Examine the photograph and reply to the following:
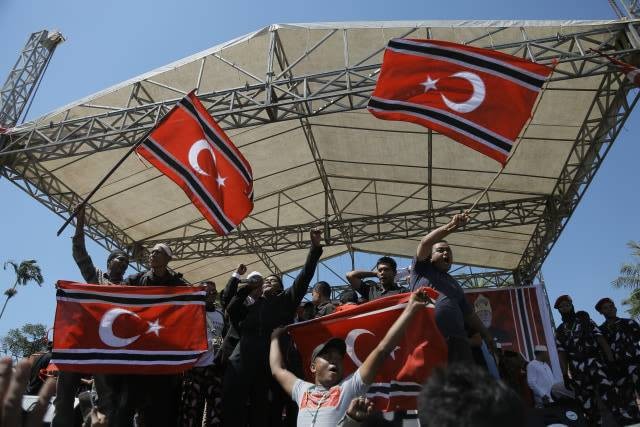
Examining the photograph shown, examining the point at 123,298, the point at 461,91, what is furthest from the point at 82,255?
the point at 461,91

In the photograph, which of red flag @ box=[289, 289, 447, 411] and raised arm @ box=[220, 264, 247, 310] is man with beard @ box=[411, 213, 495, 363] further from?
raised arm @ box=[220, 264, 247, 310]

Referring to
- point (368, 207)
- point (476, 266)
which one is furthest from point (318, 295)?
point (476, 266)

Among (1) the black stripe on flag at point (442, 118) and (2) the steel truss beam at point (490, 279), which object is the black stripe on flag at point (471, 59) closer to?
(1) the black stripe on flag at point (442, 118)

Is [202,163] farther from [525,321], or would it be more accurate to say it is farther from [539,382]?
[525,321]

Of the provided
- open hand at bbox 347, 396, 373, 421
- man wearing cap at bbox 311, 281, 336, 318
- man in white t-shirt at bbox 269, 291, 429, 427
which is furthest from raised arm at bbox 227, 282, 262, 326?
open hand at bbox 347, 396, 373, 421

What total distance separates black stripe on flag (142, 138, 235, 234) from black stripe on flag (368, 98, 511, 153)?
1762 mm

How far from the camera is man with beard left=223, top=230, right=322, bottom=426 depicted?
4043 mm

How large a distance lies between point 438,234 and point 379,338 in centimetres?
98

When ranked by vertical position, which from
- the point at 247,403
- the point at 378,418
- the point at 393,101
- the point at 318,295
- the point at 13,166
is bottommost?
the point at 378,418

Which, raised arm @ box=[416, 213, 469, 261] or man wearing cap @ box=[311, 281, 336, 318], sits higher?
man wearing cap @ box=[311, 281, 336, 318]

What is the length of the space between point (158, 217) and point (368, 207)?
18.4 feet

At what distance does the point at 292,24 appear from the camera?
8867mm

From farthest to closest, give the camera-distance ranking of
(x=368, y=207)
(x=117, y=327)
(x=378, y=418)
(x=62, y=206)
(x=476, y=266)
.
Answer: (x=476, y=266)
(x=368, y=207)
(x=62, y=206)
(x=117, y=327)
(x=378, y=418)

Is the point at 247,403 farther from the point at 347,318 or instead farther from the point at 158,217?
the point at 158,217
